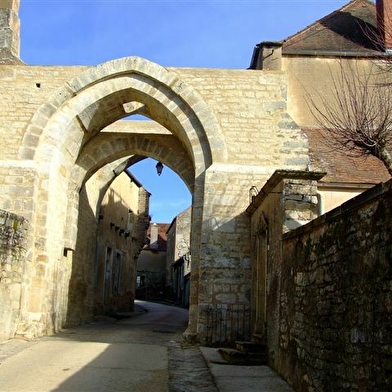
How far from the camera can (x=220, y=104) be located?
1075 cm

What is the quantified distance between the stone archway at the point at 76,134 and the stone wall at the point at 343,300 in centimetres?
504

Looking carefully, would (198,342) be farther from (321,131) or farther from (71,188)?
(321,131)

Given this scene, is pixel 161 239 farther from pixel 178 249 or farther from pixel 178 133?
pixel 178 133

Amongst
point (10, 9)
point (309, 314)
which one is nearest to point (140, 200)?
point (10, 9)

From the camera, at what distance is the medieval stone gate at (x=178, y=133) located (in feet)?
32.8

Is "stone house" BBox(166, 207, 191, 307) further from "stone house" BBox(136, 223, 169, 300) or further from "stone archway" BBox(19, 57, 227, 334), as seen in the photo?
"stone archway" BBox(19, 57, 227, 334)

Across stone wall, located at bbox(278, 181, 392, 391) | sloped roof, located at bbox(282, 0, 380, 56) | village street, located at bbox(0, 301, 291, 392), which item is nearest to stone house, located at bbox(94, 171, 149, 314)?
village street, located at bbox(0, 301, 291, 392)

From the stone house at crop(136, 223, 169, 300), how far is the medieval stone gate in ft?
99.1

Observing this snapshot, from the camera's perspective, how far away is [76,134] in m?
11.6

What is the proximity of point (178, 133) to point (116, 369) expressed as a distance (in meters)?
6.48

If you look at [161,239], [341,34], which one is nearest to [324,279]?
[341,34]

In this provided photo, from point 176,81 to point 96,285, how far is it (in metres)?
8.09

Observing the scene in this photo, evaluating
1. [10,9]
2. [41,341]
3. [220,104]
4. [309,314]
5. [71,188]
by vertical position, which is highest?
[10,9]

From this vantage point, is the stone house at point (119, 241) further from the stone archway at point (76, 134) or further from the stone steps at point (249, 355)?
the stone steps at point (249, 355)
